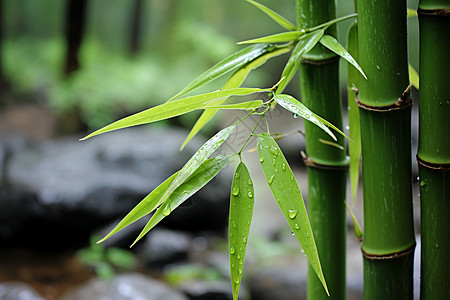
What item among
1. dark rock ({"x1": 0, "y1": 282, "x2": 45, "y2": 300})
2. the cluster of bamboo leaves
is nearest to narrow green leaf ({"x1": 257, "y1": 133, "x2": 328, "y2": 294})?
the cluster of bamboo leaves

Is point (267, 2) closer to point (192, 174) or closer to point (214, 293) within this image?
point (214, 293)

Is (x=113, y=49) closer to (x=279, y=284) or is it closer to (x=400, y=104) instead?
(x=279, y=284)

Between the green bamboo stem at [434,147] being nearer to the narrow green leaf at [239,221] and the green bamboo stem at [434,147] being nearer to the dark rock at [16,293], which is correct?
the narrow green leaf at [239,221]

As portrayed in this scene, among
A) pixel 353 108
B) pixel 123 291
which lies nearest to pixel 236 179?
pixel 353 108

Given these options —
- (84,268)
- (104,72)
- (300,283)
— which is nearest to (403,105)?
(300,283)

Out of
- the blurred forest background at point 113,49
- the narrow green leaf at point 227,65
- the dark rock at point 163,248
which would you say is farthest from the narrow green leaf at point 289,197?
the blurred forest background at point 113,49

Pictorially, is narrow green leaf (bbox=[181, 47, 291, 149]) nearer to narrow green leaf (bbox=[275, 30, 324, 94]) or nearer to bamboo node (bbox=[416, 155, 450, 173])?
narrow green leaf (bbox=[275, 30, 324, 94])

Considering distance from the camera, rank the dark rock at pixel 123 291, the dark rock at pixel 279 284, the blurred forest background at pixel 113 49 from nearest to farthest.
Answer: the dark rock at pixel 123 291
the dark rock at pixel 279 284
the blurred forest background at pixel 113 49
